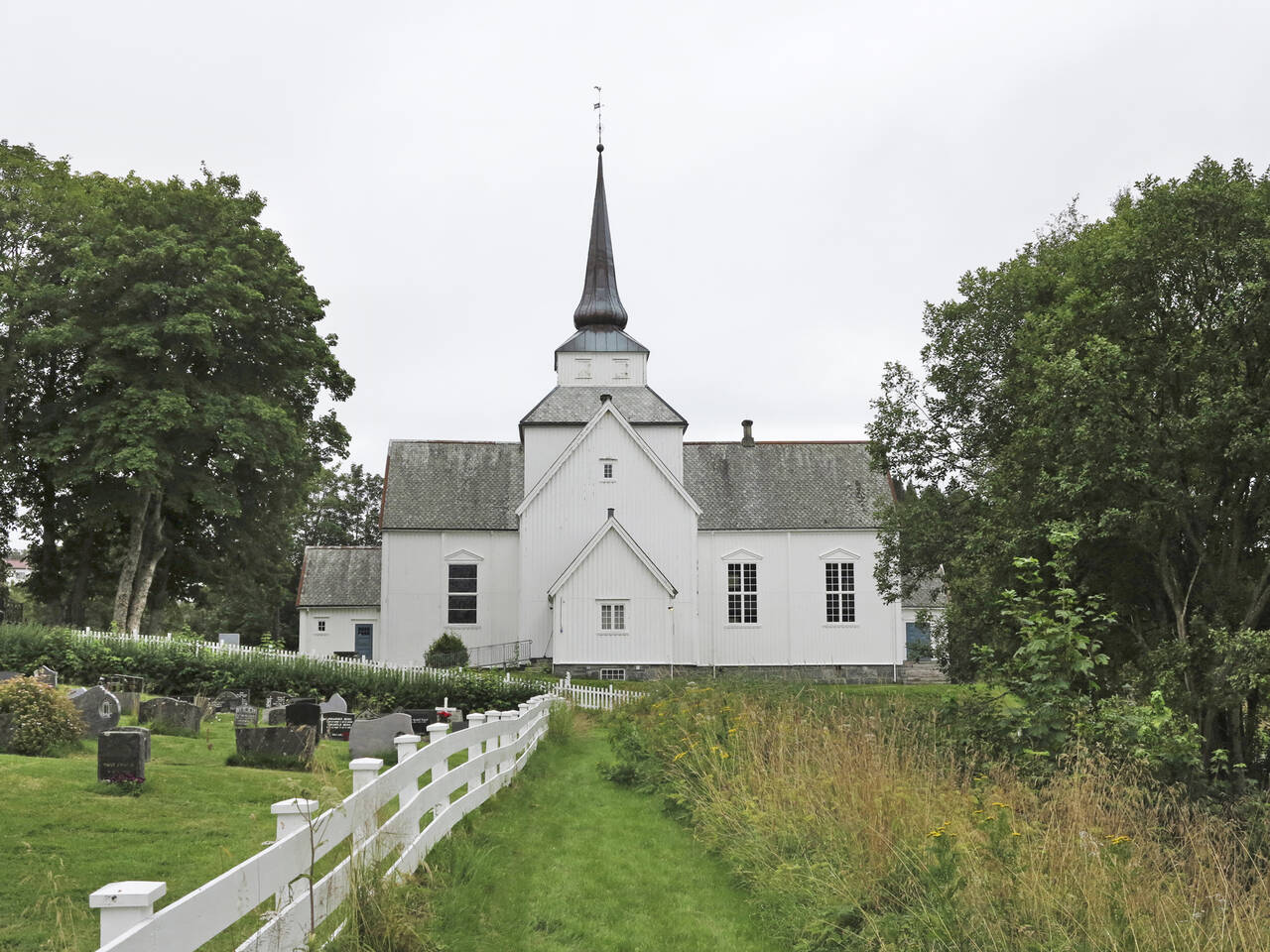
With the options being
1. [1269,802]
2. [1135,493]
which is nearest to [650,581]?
[1135,493]

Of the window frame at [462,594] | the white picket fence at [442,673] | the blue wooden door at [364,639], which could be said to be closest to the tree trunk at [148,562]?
the white picket fence at [442,673]

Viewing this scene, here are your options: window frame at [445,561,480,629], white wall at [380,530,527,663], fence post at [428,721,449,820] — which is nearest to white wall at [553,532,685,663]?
white wall at [380,530,527,663]

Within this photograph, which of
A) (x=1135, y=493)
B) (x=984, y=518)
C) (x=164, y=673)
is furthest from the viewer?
(x=164, y=673)

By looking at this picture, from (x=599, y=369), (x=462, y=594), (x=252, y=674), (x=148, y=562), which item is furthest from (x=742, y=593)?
(x=148, y=562)

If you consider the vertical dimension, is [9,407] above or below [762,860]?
above

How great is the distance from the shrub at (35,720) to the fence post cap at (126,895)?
37.9 ft

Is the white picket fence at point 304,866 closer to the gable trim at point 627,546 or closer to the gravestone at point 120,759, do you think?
Answer: the gravestone at point 120,759

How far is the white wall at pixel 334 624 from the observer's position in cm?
4325

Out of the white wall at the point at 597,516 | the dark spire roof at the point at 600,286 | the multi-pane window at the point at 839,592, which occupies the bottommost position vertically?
the multi-pane window at the point at 839,592

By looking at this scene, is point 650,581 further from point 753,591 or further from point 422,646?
point 422,646

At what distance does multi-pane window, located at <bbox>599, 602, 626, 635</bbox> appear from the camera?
3275cm

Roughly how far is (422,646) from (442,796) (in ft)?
93.6

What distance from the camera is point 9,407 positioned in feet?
104

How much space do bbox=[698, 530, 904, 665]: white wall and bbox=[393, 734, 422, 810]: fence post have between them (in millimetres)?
29069
